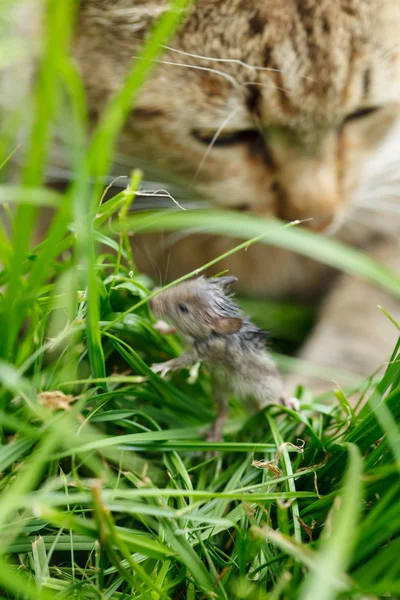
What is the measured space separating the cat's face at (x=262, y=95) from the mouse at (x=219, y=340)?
38 cm

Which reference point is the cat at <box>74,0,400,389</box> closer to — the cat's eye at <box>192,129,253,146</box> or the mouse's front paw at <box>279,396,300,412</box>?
the cat's eye at <box>192,129,253,146</box>

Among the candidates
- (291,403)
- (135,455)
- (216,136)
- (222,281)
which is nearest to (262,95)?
(216,136)

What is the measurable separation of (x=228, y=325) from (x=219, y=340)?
0.04m

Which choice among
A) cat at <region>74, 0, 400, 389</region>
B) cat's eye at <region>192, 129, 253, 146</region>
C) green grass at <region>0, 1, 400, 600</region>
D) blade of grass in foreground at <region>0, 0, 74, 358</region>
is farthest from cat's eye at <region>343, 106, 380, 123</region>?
blade of grass in foreground at <region>0, 0, 74, 358</region>

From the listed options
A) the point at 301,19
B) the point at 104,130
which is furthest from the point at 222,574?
the point at 301,19

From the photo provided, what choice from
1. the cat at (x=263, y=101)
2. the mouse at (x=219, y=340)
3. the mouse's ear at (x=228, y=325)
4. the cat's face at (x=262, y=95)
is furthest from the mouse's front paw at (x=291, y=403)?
the cat's face at (x=262, y=95)

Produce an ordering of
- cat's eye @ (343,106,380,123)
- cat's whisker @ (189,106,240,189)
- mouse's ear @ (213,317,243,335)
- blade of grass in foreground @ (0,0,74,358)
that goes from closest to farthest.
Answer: blade of grass in foreground @ (0,0,74,358), mouse's ear @ (213,317,243,335), cat's whisker @ (189,106,240,189), cat's eye @ (343,106,380,123)

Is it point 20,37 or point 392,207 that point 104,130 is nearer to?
point 20,37

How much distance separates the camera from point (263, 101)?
1113mm

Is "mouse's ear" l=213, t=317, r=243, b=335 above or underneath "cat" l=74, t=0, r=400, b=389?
underneath

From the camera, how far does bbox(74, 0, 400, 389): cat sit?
106 centimetres

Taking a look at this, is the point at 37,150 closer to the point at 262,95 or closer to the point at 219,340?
the point at 219,340

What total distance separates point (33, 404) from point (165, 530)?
23cm

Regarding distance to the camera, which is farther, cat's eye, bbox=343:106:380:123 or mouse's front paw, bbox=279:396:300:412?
cat's eye, bbox=343:106:380:123
